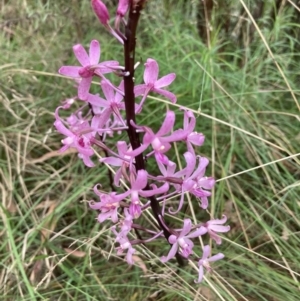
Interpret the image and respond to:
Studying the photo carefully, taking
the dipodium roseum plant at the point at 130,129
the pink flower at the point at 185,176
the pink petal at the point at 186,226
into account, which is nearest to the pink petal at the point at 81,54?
the dipodium roseum plant at the point at 130,129

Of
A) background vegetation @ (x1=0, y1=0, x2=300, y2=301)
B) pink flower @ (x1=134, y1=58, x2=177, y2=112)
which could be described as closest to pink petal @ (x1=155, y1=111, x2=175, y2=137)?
pink flower @ (x1=134, y1=58, x2=177, y2=112)

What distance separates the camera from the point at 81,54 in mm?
747

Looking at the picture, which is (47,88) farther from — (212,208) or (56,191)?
(212,208)

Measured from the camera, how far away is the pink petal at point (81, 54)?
734mm

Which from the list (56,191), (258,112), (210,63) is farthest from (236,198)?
(56,191)

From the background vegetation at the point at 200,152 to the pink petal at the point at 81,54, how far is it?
1.79 feet

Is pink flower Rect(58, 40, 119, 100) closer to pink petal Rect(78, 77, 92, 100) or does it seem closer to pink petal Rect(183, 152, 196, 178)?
pink petal Rect(78, 77, 92, 100)

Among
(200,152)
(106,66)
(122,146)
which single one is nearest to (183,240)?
(122,146)

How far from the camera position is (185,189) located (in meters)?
0.89

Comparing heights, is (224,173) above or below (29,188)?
above

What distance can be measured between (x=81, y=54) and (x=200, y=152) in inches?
36.2

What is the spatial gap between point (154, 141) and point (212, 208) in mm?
670

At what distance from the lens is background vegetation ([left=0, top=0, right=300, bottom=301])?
129cm

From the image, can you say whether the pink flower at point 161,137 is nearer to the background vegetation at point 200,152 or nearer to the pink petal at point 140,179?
the pink petal at point 140,179
